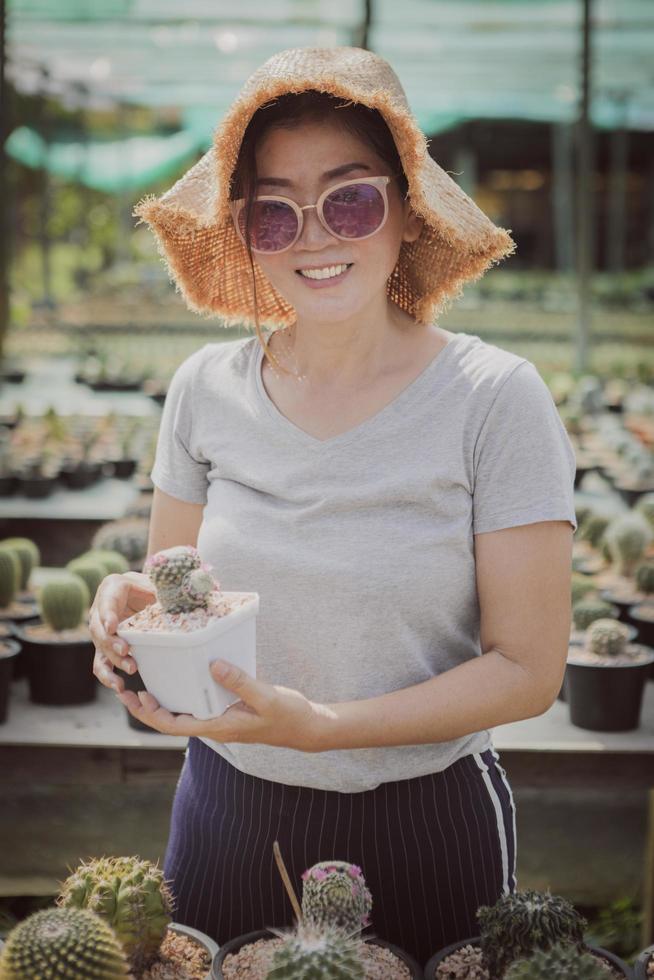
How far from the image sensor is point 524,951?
133cm

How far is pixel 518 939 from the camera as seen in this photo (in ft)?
4.37

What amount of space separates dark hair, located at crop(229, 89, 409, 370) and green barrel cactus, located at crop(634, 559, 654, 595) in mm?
2576

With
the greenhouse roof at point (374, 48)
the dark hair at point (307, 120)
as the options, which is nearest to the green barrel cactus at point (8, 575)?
the dark hair at point (307, 120)

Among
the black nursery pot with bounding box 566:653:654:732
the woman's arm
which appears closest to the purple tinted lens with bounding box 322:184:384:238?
the woman's arm

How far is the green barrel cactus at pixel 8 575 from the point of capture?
3529 mm

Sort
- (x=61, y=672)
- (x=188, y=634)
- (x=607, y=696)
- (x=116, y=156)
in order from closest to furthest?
(x=188, y=634) < (x=607, y=696) < (x=61, y=672) < (x=116, y=156)

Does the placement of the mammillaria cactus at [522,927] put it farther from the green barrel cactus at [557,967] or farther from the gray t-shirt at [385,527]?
the gray t-shirt at [385,527]

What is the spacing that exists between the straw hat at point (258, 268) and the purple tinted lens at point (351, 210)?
68mm

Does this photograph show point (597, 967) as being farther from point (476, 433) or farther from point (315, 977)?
point (476, 433)

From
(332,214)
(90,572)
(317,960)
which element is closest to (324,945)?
(317,960)

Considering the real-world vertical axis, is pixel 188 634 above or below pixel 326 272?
below

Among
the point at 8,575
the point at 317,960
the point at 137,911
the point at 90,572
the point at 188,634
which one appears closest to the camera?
the point at 317,960

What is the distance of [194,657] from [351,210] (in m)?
0.62

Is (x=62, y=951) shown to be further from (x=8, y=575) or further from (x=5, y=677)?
(x=8, y=575)
